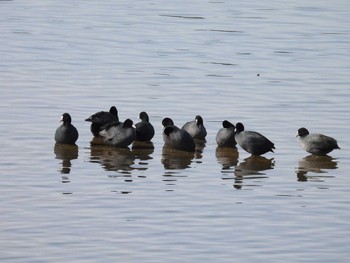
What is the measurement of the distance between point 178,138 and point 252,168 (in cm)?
167

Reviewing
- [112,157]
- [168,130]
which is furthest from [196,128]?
[112,157]

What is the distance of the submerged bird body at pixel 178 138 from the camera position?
75.5 ft

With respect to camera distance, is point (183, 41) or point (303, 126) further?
point (183, 41)

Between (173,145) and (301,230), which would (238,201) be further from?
(173,145)

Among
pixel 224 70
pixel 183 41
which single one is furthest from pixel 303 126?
pixel 183 41

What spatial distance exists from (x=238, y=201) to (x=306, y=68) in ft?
44.5

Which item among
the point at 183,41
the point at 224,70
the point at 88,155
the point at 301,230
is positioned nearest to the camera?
the point at 301,230

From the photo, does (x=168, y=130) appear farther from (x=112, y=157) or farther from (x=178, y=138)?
(x=112, y=157)

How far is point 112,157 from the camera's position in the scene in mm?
22734

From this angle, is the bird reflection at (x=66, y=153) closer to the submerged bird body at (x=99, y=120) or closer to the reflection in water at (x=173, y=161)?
the submerged bird body at (x=99, y=120)

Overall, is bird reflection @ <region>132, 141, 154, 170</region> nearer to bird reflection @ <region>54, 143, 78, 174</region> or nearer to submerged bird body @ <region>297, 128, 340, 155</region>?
bird reflection @ <region>54, 143, 78, 174</region>

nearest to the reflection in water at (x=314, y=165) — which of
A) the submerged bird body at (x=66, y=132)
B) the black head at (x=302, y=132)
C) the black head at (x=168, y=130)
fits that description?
the black head at (x=302, y=132)

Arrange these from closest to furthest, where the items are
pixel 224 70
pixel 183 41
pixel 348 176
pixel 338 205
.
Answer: pixel 338 205 → pixel 348 176 → pixel 224 70 → pixel 183 41

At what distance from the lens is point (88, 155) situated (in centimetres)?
2277
